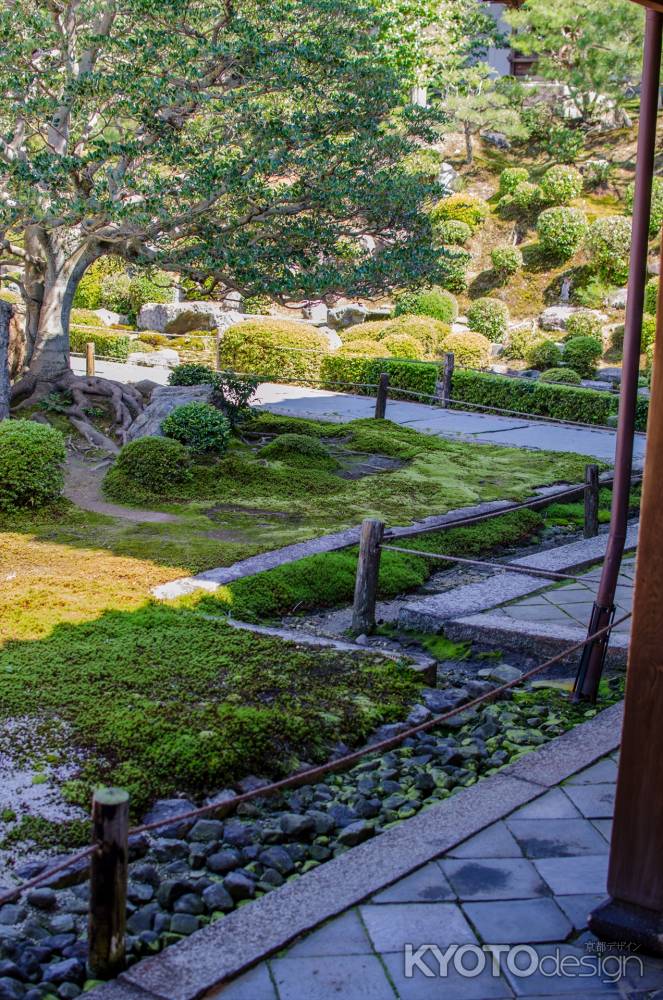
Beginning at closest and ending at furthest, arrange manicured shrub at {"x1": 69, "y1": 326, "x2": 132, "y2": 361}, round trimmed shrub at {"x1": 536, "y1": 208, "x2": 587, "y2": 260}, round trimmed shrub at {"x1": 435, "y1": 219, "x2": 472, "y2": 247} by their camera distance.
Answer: manicured shrub at {"x1": 69, "y1": 326, "x2": 132, "y2": 361} < round trimmed shrub at {"x1": 536, "y1": 208, "x2": 587, "y2": 260} < round trimmed shrub at {"x1": 435, "y1": 219, "x2": 472, "y2": 247}

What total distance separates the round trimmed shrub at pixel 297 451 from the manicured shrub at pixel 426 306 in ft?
37.6

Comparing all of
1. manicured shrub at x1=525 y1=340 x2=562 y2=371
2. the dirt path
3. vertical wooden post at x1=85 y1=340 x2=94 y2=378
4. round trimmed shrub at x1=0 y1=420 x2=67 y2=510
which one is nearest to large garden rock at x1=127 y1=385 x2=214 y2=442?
the dirt path

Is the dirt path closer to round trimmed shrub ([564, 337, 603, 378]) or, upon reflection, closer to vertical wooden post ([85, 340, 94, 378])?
vertical wooden post ([85, 340, 94, 378])

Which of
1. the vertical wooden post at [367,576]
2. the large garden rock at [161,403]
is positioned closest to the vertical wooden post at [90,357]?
the large garden rock at [161,403]

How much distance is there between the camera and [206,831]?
13.2ft

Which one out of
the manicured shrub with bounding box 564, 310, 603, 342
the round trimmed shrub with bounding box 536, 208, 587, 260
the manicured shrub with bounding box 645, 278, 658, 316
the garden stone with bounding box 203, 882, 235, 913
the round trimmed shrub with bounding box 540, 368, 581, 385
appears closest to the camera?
the garden stone with bounding box 203, 882, 235, 913

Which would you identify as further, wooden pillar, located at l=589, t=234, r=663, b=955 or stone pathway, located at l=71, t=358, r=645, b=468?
stone pathway, located at l=71, t=358, r=645, b=468

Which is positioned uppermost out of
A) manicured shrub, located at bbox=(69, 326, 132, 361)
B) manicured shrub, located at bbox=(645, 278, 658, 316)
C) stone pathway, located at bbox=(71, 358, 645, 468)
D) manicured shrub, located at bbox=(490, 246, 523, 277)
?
manicured shrub, located at bbox=(490, 246, 523, 277)

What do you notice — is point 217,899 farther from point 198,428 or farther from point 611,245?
point 611,245

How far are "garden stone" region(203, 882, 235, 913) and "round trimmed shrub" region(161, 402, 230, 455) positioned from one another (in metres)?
7.26

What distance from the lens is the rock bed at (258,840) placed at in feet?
10.5

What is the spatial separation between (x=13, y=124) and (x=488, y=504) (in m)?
7.57

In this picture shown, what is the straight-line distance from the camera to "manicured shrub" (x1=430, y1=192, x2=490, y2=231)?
27.4 metres

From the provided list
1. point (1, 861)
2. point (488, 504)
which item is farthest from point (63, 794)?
point (488, 504)
